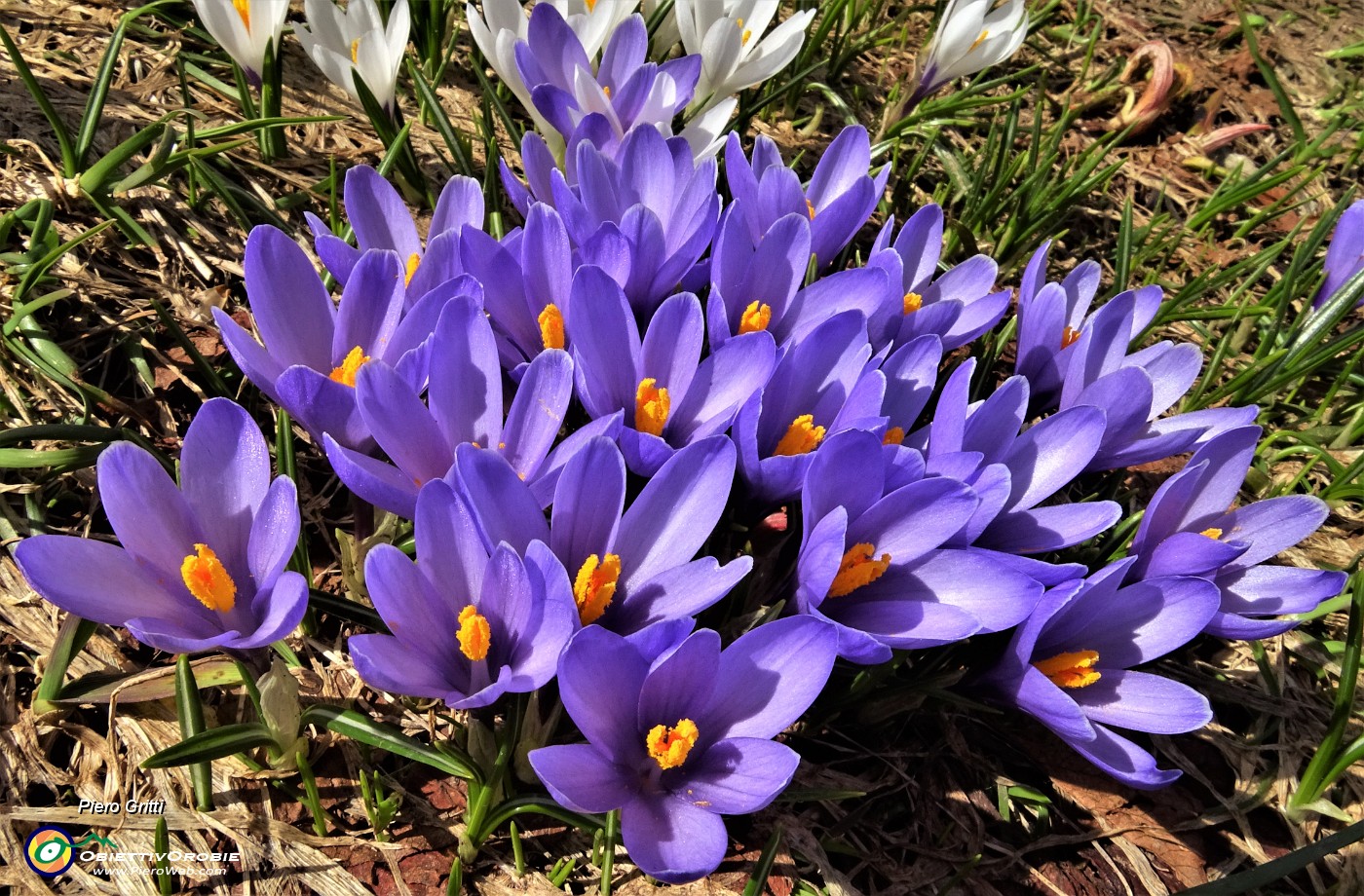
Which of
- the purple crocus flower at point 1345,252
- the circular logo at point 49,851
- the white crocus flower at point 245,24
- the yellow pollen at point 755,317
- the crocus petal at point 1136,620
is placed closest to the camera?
the circular logo at point 49,851

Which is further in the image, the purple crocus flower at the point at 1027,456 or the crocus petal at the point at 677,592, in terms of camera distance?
the purple crocus flower at the point at 1027,456

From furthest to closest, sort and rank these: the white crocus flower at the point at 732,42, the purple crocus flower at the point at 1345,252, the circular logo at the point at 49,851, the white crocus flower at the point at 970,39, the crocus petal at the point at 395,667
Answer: the white crocus flower at the point at 970,39 < the purple crocus flower at the point at 1345,252 < the white crocus flower at the point at 732,42 < the circular logo at the point at 49,851 < the crocus petal at the point at 395,667

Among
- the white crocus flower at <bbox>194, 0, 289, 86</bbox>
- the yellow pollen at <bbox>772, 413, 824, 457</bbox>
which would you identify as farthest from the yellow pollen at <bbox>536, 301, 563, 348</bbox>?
the white crocus flower at <bbox>194, 0, 289, 86</bbox>

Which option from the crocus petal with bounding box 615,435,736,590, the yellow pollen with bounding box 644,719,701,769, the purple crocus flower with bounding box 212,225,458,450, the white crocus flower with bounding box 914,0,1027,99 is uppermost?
the white crocus flower with bounding box 914,0,1027,99

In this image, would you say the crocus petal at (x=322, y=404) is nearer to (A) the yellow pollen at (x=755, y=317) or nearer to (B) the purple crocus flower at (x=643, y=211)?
(B) the purple crocus flower at (x=643, y=211)

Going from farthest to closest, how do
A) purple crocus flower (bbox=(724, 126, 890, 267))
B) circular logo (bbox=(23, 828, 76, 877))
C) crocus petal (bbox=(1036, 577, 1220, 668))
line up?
purple crocus flower (bbox=(724, 126, 890, 267)), crocus petal (bbox=(1036, 577, 1220, 668)), circular logo (bbox=(23, 828, 76, 877))

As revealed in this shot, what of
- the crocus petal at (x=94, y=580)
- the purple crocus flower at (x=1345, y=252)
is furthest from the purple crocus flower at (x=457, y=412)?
the purple crocus flower at (x=1345, y=252)

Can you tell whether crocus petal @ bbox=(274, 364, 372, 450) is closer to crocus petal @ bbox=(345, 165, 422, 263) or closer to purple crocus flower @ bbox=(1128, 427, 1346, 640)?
crocus petal @ bbox=(345, 165, 422, 263)

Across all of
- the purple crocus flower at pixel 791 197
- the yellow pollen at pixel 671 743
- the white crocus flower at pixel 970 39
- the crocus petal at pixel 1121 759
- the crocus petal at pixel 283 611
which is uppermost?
the white crocus flower at pixel 970 39
